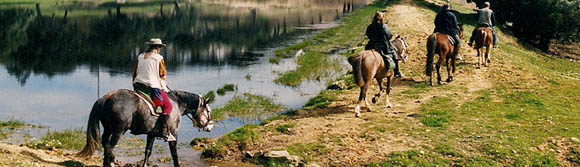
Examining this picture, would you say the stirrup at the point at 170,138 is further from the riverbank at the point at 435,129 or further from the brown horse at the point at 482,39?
the brown horse at the point at 482,39

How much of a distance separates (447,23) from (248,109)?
9.03m

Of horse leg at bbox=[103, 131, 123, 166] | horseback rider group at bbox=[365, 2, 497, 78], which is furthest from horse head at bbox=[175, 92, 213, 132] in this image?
horseback rider group at bbox=[365, 2, 497, 78]

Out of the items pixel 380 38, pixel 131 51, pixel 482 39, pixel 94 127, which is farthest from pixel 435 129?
pixel 131 51

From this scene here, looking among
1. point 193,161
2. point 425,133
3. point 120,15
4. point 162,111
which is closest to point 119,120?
point 162,111

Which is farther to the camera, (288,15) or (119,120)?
(288,15)

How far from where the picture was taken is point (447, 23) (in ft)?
90.0

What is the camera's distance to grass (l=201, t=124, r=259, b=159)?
60.2 ft

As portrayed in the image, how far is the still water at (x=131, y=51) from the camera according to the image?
92.9 ft

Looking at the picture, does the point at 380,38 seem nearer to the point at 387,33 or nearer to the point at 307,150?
the point at 387,33

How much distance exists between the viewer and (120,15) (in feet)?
261

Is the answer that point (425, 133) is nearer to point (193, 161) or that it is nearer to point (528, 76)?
point (193, 161)

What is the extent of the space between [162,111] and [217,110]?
9.90 m

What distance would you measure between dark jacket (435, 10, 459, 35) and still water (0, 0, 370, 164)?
6.46m

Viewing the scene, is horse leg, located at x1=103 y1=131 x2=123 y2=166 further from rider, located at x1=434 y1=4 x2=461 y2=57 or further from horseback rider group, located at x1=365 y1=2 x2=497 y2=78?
rider, located at x1=434 y1=4 x2=461 y2=57
